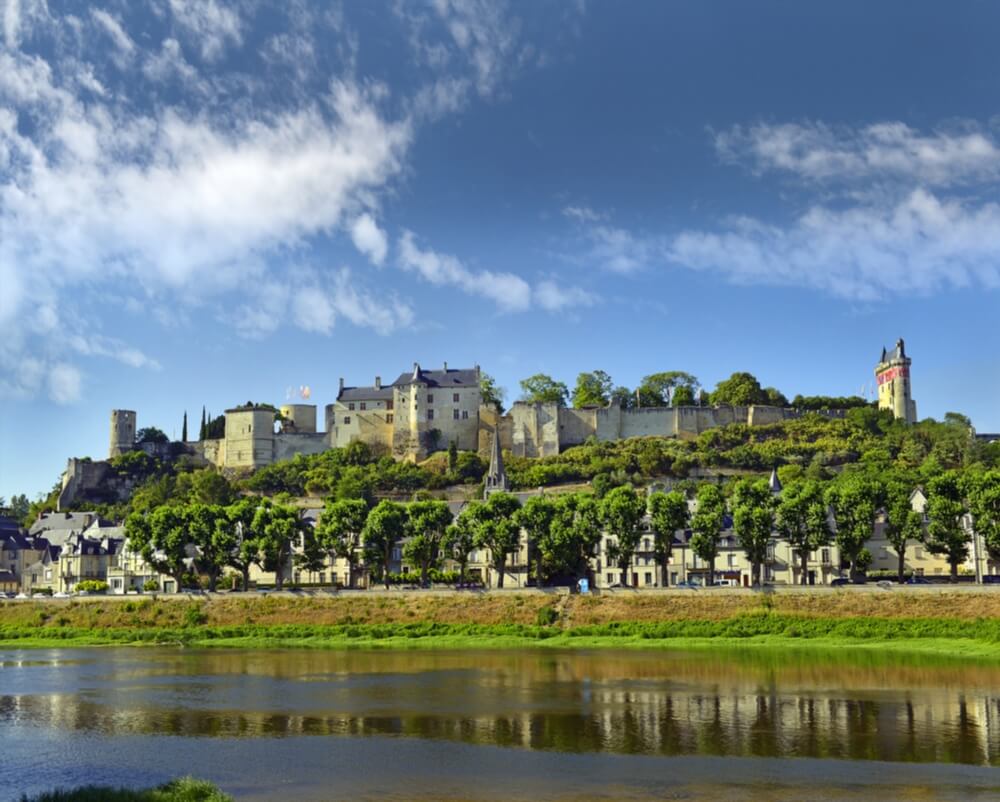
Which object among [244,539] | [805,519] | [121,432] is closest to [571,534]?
[805,519]

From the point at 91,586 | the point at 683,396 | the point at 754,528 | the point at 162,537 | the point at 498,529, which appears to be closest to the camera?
the point at 754,528

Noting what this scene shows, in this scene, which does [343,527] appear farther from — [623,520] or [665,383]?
[665,383]

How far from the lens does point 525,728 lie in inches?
1120

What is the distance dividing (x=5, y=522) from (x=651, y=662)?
69.6 m

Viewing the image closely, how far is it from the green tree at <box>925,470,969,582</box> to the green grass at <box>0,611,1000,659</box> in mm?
6397

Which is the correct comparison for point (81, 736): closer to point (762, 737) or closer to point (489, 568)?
point (762, 737)

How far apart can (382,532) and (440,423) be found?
51.8 m

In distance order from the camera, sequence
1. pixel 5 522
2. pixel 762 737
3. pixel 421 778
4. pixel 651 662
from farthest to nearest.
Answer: pixel 5 522
pixel 651 662
pixel 762 737
pixel 421 778

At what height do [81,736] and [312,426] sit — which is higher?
[312,426]

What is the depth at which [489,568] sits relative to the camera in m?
68.6

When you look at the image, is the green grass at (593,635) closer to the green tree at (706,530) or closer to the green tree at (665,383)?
the green tree at (706,530)

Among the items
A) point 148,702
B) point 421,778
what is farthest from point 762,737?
point 148,702

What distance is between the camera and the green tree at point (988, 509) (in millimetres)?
51719

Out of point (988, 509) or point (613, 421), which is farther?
point (613, 421)
